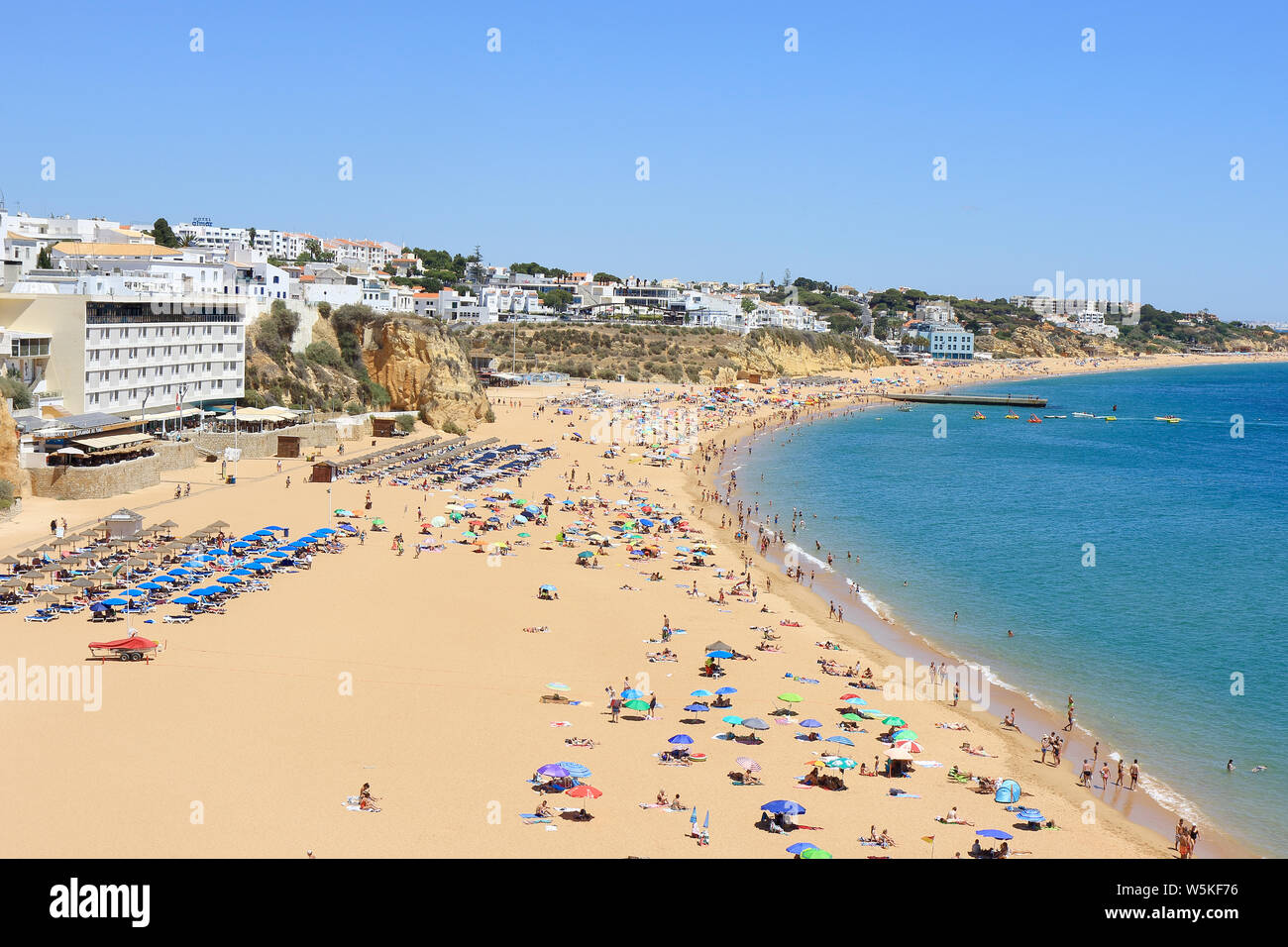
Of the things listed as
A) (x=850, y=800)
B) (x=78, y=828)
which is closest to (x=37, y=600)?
(x=78, y=828)

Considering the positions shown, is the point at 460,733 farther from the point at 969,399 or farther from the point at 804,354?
the point at 804,354

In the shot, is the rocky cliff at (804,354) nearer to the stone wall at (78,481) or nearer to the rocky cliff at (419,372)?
the rocky cliff at (419,372)

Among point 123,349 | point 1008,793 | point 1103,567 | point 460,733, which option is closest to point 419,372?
point 123,349

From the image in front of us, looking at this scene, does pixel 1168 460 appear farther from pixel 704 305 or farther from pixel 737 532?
pixel 704 305

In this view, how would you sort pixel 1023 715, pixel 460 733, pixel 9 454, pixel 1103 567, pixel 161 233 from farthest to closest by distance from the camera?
pixel 161 233
pixel 1103 567
pixel 9 454
pixel 1023 715
pixel 460 733

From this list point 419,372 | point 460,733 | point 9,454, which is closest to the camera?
point 460,733

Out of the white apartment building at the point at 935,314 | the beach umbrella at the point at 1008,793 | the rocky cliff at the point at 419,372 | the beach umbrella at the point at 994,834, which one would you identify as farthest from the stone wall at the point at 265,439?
the white apartment building at the point at 935,314
